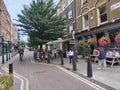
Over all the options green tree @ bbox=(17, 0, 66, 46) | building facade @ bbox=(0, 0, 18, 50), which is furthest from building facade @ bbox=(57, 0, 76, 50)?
building facade @ bbox=(0, 0, 18, 50)

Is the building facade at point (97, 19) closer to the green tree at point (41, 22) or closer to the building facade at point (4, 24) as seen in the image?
the green tree at point (41, 22)

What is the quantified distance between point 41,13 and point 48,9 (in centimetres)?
110

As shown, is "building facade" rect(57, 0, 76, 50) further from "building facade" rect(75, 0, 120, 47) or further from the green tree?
the green tree

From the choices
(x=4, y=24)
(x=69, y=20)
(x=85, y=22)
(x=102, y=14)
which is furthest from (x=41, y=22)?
(x=4, y=24)

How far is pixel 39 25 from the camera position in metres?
27.6

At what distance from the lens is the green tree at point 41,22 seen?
2750cm

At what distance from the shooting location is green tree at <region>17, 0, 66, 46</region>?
27.5 m

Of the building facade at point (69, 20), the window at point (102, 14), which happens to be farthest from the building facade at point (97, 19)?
the building facade at point (69, 20)

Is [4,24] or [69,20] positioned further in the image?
[4,24]

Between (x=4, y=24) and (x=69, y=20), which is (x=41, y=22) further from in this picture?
(x=4, y=24)

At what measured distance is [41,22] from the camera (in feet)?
88.6

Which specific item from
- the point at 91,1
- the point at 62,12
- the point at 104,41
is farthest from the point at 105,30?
the point at 62,12

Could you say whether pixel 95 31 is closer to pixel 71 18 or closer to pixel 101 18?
pixel 101 18

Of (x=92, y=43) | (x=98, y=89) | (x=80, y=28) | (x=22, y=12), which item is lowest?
(x=98, y=89)
